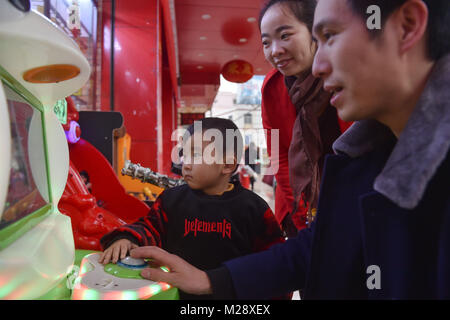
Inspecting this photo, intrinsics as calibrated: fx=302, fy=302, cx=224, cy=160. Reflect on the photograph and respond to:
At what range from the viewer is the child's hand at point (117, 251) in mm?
591

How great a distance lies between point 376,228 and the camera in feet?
1.39

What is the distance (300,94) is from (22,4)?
564mm

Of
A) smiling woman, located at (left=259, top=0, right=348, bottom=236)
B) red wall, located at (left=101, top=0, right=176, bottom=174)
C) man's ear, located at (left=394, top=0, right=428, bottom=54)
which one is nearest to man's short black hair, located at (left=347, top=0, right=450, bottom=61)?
man's ear, located at (left=394, top=0, right=428, bottom=54)

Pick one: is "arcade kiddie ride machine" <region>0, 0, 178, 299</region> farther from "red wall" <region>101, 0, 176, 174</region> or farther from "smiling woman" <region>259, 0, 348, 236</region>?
"red wall" <region>101, 0, 176, 174</region>

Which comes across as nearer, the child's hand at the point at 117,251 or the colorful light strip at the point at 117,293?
the colorful light strip at the point at 117,293

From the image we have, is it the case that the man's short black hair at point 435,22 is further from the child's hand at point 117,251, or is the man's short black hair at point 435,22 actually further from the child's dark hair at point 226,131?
the child's hand at point 117,251

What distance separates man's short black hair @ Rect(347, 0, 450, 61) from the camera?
0.38 metres

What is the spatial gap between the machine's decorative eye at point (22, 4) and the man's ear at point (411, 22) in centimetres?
49

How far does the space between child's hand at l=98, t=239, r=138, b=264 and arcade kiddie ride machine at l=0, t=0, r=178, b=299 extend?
20mm

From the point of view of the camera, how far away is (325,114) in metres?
0.73

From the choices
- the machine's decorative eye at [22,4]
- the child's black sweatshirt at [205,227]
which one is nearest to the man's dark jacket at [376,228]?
the child's black sweatshirt at [205,227]

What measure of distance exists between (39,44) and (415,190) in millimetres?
537
